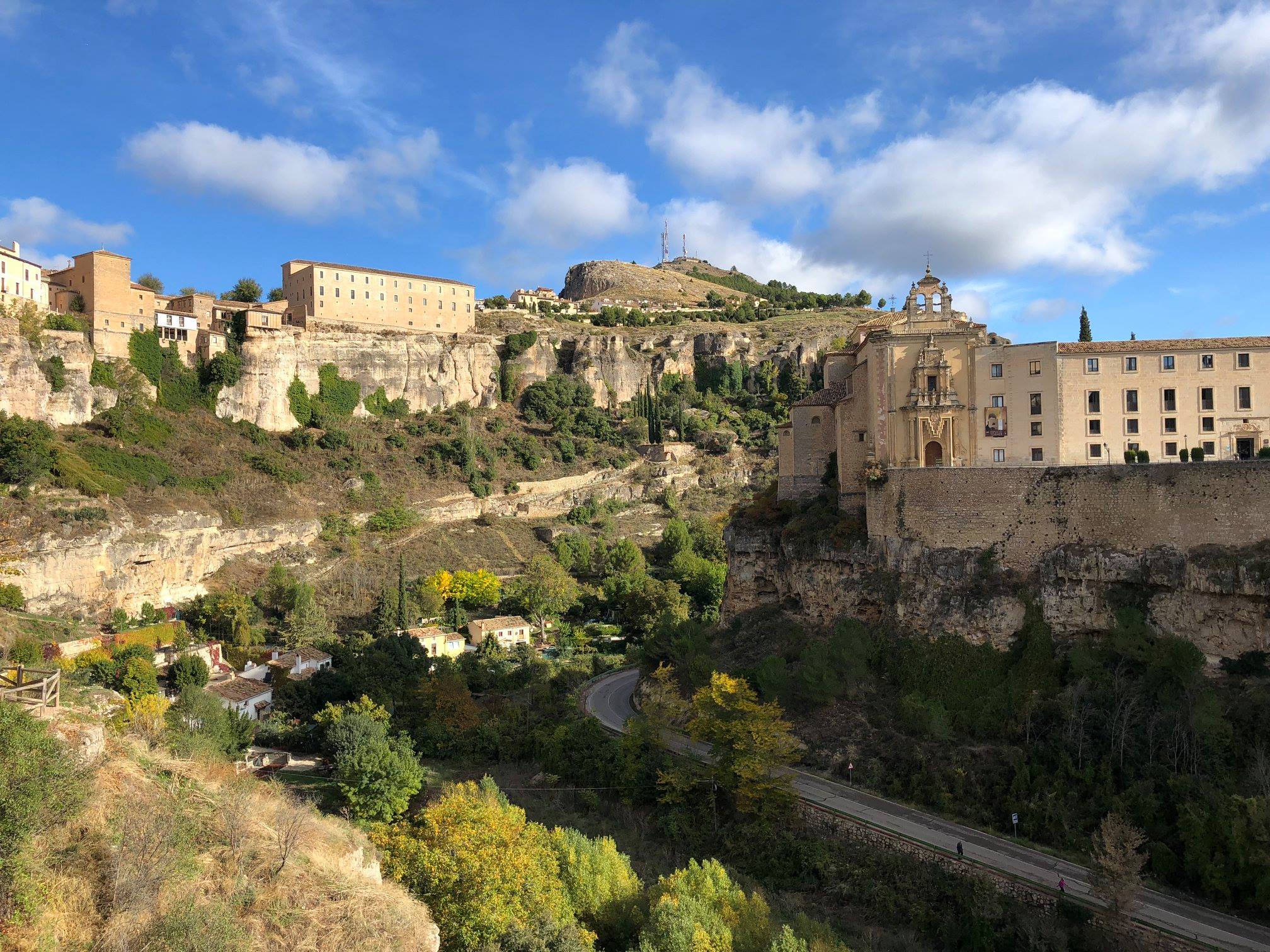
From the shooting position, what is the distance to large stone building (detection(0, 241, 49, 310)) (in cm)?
5609

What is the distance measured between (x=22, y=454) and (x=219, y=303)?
24.3 m

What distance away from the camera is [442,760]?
32750 mm

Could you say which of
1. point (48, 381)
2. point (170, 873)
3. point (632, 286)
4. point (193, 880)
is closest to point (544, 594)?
point (48, 381)

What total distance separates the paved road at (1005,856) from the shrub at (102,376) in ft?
149

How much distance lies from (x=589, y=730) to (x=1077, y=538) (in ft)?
53.2

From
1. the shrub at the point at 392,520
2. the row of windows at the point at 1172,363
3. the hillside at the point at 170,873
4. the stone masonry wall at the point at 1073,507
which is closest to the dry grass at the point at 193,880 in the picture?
the hillside at the point at 170,873

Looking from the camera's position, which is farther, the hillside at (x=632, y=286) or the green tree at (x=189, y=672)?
the hillside at (x=632, y=286)

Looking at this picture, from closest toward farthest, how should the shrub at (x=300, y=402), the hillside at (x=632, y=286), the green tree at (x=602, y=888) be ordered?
the green tree at (x=602, y=888) → the shrub at (x=300, y=402) → the hillside at (x=632, y=286)

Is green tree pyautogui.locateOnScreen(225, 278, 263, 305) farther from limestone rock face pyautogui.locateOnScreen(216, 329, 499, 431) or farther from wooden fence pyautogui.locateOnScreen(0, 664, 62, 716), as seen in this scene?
wooden fence pyautogui.locateOnScreen(0, 664, 62, 716)

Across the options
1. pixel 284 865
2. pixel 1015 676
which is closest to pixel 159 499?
pixel 284 865

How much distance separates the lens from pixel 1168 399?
29219 mm

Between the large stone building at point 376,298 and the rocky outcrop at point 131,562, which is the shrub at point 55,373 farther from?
the large stone building at point 376,298

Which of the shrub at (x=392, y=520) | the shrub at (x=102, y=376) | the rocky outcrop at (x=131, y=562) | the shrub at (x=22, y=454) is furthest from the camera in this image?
the shrub at (x=392, y=520)

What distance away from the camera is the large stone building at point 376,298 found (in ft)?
234
